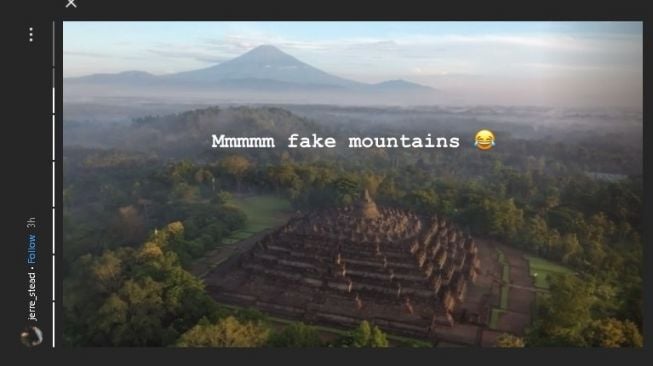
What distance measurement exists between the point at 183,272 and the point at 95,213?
3.64 m

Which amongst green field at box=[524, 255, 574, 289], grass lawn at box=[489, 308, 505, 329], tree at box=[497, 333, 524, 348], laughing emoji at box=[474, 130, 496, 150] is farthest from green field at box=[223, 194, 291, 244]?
green field at box=[524, 255, 574, 289]

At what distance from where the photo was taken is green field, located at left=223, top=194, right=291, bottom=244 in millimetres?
19578

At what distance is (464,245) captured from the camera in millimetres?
20734

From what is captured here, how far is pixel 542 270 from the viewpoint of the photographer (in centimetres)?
1916

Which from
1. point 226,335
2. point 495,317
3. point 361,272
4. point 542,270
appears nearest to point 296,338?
point 226,335

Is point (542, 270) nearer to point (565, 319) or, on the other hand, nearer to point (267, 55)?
point (565, 319)

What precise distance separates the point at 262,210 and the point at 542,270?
33.0ft

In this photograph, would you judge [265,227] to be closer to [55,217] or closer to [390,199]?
[390,199]

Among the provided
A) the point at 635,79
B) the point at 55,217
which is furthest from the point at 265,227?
the point at 635,79

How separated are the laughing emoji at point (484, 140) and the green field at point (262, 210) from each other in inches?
272

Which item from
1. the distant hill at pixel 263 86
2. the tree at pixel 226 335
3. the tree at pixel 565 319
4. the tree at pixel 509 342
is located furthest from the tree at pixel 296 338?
the distant hill at pixel 263 86

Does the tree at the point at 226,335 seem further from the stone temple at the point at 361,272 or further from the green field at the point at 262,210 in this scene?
the green field at the point at 262,210

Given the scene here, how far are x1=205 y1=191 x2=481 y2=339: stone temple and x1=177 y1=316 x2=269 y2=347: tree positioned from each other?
6.76 feet

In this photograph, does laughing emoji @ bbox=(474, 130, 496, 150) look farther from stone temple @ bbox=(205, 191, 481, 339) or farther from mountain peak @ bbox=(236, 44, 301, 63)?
mountain peak @ bbox=(236, 44, 301, 63)
